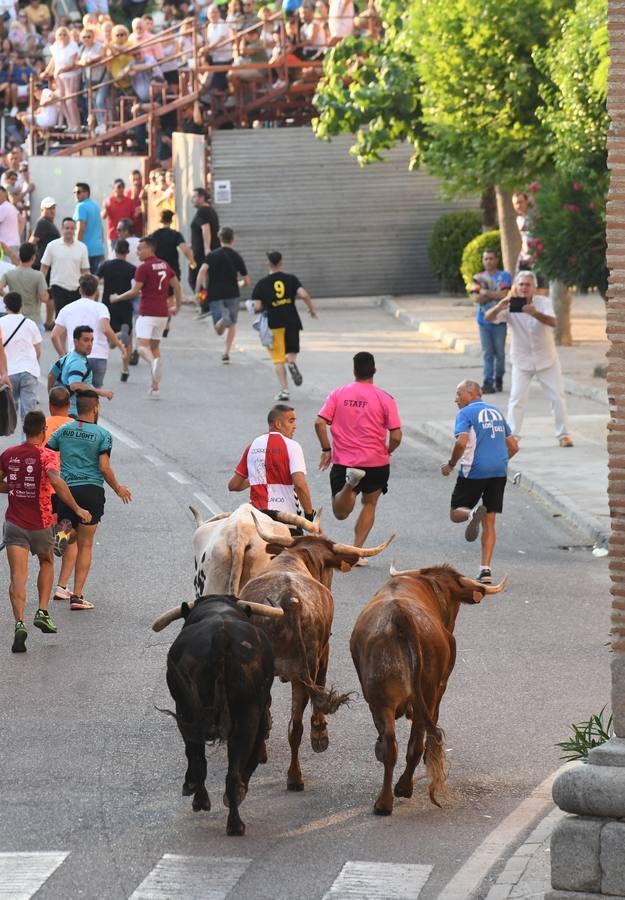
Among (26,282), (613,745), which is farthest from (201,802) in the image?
(26,282)

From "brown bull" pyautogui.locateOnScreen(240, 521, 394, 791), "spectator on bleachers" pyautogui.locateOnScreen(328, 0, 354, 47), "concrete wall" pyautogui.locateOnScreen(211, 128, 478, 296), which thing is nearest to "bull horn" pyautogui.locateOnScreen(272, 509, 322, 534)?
"brown bull" pyautogui.locateOnScreen(240, 521, 394, 791)

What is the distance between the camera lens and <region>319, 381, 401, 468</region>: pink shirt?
1596cm

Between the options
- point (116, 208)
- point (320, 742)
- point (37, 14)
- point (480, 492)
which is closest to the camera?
point (320, 742)

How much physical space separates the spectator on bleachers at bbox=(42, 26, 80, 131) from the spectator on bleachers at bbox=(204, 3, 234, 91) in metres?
3.50

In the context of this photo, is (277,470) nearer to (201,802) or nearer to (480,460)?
(480,460)

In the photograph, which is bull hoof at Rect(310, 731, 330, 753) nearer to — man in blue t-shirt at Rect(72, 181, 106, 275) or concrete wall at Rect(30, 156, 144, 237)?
man in blue t-shirt at Rect(72, 181, 106, 275)

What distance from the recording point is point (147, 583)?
49.5 feet

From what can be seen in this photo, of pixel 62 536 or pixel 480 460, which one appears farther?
pixel 480 460

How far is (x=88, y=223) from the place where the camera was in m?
31.4

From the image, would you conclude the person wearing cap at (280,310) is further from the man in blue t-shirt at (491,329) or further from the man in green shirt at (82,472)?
the man in green shirt at (82,472)

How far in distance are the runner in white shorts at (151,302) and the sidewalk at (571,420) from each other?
12.4 feet

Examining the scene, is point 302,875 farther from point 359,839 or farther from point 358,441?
point 358,441

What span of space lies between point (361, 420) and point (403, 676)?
21.7 ft

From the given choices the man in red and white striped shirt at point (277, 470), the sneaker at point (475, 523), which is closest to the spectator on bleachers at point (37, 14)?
the sneaker at point (475, 523)
